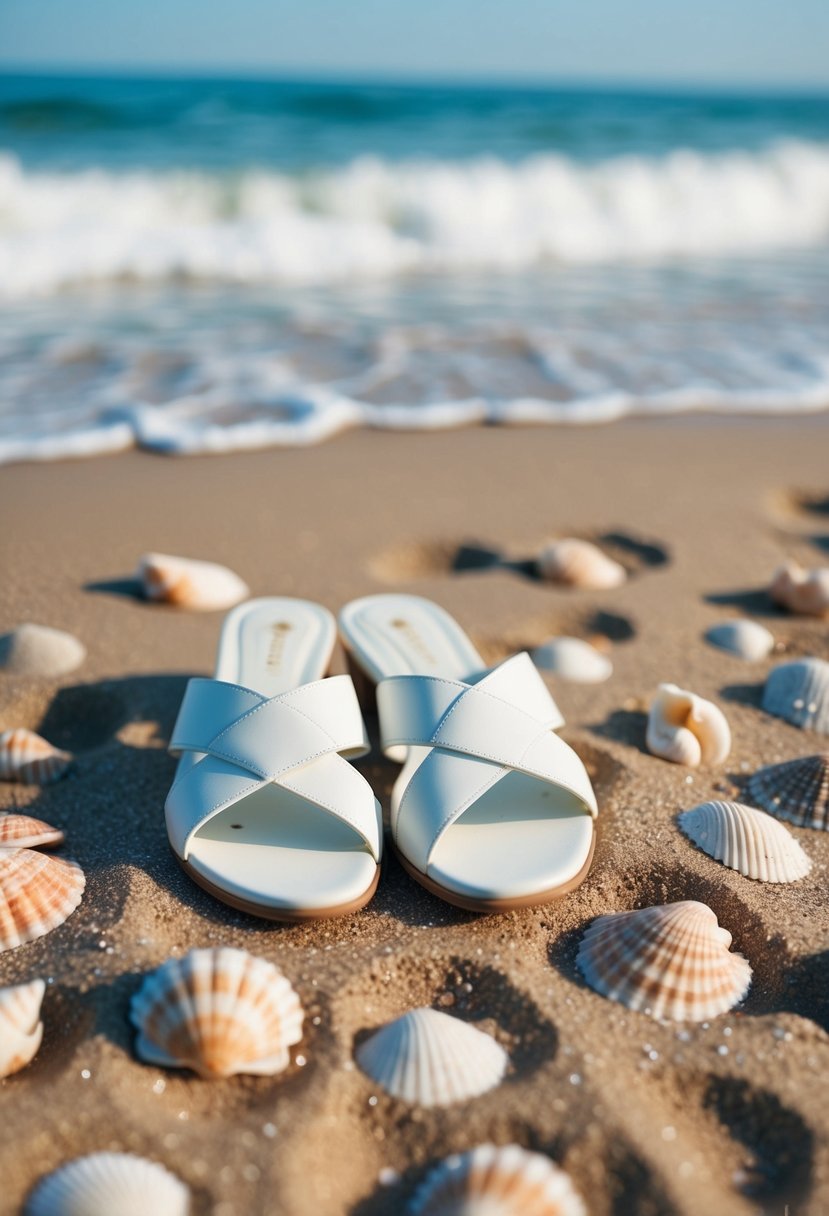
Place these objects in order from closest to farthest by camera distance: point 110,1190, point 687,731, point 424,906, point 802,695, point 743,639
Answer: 1. point 110,1190
2. point 424,906
3. point 687,731
4. point 802,695
5. point 743,639

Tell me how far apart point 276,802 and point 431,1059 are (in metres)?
0.79

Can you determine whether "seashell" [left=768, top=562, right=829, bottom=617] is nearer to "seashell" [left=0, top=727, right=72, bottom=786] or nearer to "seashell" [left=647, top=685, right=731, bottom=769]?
"seashell" [left=647, top=685, right=731, bottom=769]

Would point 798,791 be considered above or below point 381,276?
below

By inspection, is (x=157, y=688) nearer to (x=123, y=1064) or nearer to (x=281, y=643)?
(x=281, y=643)

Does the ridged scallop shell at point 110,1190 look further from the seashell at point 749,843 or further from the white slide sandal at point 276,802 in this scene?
the seashell at point 749,843

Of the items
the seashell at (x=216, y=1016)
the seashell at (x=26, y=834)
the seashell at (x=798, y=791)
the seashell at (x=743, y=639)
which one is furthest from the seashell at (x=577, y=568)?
the seashell at (x=216, y=1016)

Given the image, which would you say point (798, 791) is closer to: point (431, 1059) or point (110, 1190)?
point (431, 1059)

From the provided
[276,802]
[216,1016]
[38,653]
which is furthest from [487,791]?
[38,653]

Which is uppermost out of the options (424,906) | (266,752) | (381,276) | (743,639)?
(381,276)

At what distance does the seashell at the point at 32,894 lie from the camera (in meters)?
2.04

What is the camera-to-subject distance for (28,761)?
8.54 ft

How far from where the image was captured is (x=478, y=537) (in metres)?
3.92

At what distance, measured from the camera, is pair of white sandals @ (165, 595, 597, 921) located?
213cm

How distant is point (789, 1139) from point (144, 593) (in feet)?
8.23
